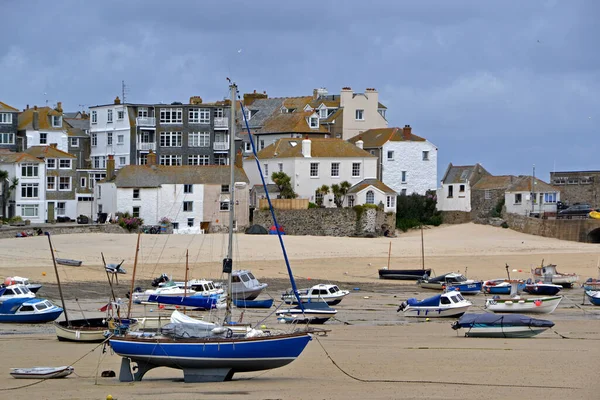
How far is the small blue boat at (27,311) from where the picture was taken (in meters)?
34.7

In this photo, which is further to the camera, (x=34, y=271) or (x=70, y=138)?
(x=70, y=138)

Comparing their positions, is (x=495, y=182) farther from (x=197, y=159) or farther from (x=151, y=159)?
(x=151, y=159)

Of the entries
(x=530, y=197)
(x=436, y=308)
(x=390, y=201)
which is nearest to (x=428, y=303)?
(x=436, y=308)

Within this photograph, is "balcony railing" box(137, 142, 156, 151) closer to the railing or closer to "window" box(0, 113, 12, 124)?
the railing


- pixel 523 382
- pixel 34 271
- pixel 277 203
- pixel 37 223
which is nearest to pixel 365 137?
pixel 277 203

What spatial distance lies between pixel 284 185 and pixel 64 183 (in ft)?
50.2

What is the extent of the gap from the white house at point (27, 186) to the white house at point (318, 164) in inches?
560

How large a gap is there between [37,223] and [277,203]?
1554 cm

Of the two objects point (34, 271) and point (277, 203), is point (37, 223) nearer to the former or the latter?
point (277, 203)

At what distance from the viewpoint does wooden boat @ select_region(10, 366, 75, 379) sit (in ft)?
80.4

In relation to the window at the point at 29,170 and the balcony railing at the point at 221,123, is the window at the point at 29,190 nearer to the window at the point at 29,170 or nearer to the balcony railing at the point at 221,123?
the window at the point at 29,170

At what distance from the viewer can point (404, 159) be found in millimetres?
77375

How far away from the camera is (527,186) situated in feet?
243

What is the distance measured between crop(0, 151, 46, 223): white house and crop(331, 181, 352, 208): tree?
19409 mm
